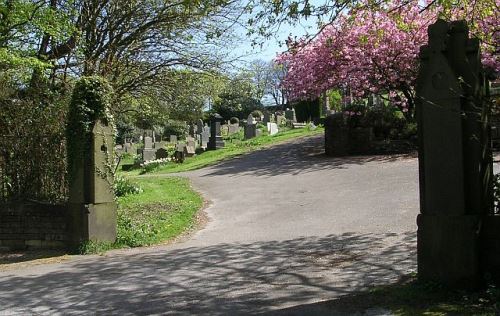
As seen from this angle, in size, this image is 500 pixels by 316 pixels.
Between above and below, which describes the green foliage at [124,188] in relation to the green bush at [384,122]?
below

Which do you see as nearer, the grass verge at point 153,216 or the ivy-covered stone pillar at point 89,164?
the ivy-covered stone pillar at point 89,164

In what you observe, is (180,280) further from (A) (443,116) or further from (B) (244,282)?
(A) (443,116)

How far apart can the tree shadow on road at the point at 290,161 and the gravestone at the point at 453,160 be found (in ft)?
41.6

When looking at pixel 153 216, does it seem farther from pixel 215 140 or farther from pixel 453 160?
pixel 215 140

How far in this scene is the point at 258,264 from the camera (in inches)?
318

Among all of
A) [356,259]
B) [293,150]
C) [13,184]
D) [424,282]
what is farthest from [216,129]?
[424,282]

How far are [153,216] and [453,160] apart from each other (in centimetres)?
805

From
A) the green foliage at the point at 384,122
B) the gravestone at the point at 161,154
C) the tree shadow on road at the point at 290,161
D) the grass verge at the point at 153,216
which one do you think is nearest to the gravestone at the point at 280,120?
the gravestone at the point at 161,154

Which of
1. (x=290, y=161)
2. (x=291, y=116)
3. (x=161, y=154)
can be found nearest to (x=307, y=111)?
(x=291, y=116)

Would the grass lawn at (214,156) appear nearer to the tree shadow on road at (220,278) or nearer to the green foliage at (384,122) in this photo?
the green foliage at (384,122)

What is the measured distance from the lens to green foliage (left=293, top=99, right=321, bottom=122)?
4432 centimetres

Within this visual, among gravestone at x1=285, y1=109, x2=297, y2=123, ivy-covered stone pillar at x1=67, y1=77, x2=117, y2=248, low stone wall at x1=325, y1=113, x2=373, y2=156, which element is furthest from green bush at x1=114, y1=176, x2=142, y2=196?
gravestone at x1=285, y1=109, x2=297, y2=123

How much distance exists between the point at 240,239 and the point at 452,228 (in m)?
5.00

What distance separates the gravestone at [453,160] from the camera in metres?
5.89
